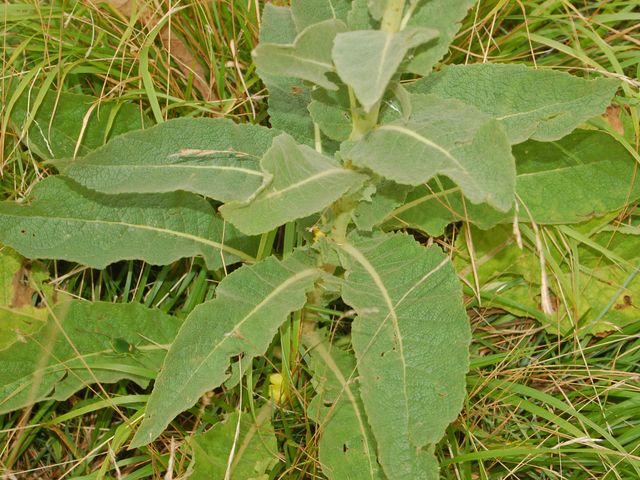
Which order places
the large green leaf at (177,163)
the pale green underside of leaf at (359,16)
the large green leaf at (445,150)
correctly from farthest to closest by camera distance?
the large green leaf at (177,163)
the pale green underside of leaf at (359,16)
the large green leaf at (445,150)

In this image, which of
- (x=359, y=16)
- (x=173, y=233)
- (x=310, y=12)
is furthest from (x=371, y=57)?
(x=173, y=233)

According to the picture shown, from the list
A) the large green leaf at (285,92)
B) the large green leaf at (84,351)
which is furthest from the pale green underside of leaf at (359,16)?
the large green leaf at (84,351)

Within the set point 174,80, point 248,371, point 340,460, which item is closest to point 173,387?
point 248,371

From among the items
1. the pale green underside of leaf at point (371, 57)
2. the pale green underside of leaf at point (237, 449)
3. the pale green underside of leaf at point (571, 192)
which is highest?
the pale green underside of leaf at point (371, 57)

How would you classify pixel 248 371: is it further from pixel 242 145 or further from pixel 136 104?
pixel 136 104

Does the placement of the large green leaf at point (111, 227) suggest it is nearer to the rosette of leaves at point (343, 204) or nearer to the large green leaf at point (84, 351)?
the rosette of leaves at point (343, 204)


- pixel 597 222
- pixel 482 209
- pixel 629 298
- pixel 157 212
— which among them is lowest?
pixel 629 298

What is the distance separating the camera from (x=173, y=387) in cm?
216

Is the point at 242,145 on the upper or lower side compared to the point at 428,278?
upper

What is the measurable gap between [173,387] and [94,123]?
1.10 meters

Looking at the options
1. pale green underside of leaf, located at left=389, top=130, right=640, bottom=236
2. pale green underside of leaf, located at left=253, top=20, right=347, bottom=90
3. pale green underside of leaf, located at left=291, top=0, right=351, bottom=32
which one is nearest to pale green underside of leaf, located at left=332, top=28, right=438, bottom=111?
pale green underside of leaf, located at left=253, top=20, right=347, bottom=90

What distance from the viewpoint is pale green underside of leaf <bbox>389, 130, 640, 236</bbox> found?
2752 millimetres

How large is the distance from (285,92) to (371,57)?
794 millimetres

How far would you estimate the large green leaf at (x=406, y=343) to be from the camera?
2121 millimetres
